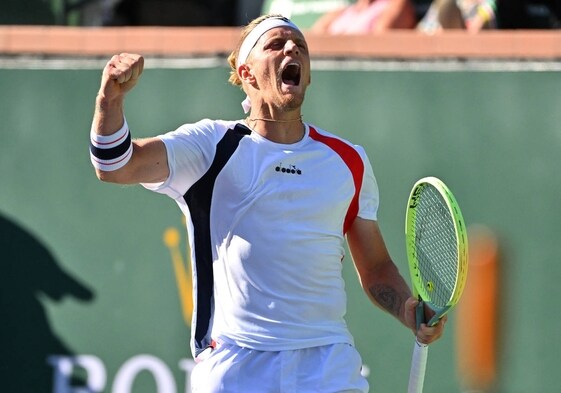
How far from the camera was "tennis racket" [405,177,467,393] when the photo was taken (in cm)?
445

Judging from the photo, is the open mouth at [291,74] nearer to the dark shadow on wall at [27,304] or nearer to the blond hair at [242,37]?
the blond hair at [242,37]

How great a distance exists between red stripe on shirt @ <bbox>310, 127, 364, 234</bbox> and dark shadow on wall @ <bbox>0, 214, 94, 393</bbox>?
2.84m

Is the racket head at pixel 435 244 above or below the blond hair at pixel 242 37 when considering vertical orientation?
below

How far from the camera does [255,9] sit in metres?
9.73

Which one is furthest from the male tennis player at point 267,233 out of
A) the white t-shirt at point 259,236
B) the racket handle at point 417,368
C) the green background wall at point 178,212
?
the green background wall at point 178,212

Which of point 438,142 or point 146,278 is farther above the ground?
point 438,142

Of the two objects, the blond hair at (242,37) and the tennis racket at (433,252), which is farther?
the blond hair at (242,37)

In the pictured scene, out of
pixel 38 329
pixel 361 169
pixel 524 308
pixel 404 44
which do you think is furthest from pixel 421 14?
pixel 361 169

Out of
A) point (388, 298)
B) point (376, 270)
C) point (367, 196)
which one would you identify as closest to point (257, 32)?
point (367, 196)

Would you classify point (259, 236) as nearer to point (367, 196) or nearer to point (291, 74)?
point (367, 196)

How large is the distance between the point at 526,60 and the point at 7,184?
3024 mm

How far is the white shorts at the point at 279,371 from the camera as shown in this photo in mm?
4340

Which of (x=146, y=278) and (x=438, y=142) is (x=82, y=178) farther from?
(x=438, y=142)

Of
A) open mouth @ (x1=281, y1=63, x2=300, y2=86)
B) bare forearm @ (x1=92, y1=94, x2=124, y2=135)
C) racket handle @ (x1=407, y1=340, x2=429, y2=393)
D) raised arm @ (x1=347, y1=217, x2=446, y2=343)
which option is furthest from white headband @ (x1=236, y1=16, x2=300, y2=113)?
racket handle @ (x1=407, y1=340, x2=429, y2=393)
